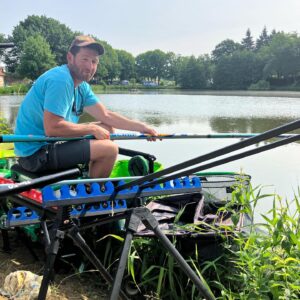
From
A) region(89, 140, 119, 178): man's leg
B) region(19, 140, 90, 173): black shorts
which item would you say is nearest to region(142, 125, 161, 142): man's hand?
region(89, 140, 119, 178): man's leg

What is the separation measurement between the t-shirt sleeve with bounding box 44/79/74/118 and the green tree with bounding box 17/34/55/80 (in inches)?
1703

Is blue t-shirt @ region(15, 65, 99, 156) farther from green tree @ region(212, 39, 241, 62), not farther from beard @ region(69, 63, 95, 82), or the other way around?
green tree @ region(212, 39, 241, 62)

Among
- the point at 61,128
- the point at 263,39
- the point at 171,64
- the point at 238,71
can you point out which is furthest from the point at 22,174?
the point at 263,39

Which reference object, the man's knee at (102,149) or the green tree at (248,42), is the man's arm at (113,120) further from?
the green tree at (248,42)

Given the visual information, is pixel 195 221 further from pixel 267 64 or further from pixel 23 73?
pixel 267 64

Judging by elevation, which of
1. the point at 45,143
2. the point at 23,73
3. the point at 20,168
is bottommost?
the point at 20,168

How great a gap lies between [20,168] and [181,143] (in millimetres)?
4682

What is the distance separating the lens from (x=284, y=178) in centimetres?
514

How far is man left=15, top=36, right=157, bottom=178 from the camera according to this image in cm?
253

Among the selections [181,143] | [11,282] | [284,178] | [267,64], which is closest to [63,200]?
[11,282]

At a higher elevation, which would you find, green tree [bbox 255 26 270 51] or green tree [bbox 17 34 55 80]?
green tree [bbox 255 26 270 51]

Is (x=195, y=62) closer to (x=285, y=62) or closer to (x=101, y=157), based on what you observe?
(x=285, y=62)

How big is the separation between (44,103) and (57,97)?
132 millimetres

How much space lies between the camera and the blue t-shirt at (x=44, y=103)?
253 centimetres
